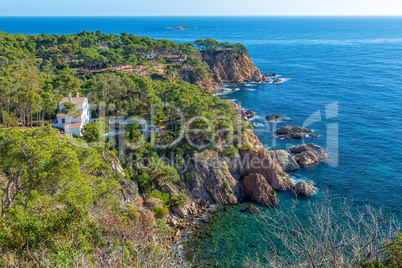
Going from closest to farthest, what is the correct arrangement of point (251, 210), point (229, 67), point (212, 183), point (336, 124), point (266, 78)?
1. point (251, 210)
2. point (212, 183)
3. point (336, 124)
4. point (229, 67)
5. point (266, 78)

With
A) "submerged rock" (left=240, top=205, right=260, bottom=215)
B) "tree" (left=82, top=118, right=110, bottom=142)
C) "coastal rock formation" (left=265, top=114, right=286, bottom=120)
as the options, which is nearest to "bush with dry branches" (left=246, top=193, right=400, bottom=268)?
"submerged rock" (left=240, top=205, right=260, bottom=215)

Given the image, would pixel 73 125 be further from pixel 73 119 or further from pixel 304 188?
pixel 304 188

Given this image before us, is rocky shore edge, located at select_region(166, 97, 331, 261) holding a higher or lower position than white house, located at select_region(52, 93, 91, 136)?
lower

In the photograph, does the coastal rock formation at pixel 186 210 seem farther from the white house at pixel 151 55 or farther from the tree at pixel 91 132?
the white house at pixel 151 55

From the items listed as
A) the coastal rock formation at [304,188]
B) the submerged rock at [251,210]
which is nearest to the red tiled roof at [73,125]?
the submerged rock at [251,210]

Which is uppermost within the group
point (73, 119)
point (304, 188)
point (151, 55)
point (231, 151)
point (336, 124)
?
point (151, 55)

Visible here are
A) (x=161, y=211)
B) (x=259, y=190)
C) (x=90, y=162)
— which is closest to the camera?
(x=90, y=162)

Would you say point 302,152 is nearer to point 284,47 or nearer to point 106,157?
point 106,157

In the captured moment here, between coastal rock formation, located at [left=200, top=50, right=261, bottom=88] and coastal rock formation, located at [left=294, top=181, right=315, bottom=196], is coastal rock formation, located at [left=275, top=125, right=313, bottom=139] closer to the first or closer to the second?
coastal rock formation, located at [left=294, top=181, right=315, bottom=196]

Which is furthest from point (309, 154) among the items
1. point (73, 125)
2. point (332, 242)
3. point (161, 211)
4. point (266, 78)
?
point (266, 78)

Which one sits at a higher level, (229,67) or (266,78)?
(229,67)
